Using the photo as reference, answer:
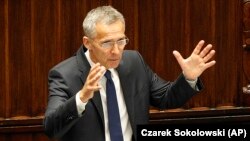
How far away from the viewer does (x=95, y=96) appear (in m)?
2.20

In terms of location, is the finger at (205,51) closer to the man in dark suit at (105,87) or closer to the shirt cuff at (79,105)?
the man in dark suit at (105,87)

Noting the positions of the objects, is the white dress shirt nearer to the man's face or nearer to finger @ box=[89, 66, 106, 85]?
the man's face

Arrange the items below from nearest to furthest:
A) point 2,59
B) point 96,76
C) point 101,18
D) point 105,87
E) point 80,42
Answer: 1. point 96,76
2. point 101,18
3. point 105,87
4. point 2,59
5. point 80,42

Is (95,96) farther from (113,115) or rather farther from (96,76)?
(96,76)

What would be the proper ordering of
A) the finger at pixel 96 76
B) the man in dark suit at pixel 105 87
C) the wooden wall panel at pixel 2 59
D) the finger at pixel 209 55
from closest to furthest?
the finger at pixel 96 76, the man in dark suit at pixel 105 87, the finger at pixel 209 55, the wooden wall panel at pixel 2 59

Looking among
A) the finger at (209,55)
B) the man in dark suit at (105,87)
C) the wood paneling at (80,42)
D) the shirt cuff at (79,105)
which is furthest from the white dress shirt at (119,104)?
the wood paneling at (80,42)

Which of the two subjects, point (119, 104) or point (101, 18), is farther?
point (119, 104)

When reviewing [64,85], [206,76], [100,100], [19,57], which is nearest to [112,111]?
[100,100]

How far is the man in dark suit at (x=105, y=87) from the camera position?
2064 millimetres

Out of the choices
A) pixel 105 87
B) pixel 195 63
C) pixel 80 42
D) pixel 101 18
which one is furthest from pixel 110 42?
pixel 80 42

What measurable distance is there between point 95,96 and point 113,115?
0.33ft

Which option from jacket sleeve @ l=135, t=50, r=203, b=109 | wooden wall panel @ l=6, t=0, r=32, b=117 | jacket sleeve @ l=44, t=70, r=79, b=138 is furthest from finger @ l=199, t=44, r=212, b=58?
wooden wall panel @ l=6, t=0, r=32, b=117

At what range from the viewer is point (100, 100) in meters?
2.21

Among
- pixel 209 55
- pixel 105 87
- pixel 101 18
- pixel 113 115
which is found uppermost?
pixel 101 18
